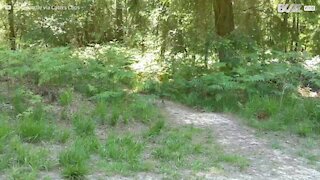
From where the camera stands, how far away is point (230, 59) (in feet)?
28.9

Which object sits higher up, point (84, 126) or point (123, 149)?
point (84, 126)

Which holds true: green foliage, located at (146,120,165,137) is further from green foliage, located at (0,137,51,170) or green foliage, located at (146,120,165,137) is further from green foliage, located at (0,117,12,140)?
green foliage, located at (0,117,12,140)

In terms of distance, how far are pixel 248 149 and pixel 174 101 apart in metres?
2.60

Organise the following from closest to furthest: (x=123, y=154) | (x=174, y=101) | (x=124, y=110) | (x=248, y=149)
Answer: (x=123, y=154) < (x=248, y=149) < (x=124, y=110) < (x=174, y=101)

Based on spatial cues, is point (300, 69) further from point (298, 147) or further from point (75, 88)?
point (75, 88)

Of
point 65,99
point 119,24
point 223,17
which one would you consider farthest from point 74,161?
point 119,24

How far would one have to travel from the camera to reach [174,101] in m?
7.80

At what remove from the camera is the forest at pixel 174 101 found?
182 inches

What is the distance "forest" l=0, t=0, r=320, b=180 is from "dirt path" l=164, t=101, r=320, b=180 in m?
0.02

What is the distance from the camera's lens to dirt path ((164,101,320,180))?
4.58 metres

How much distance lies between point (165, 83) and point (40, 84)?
2569mm

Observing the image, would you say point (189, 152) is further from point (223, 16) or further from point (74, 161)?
point (223, 16)

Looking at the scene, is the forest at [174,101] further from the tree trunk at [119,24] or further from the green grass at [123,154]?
the tree trunk at [119,24]

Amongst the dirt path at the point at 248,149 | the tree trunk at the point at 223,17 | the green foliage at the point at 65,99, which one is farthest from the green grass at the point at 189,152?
the tree trunk at the point at 223,17
